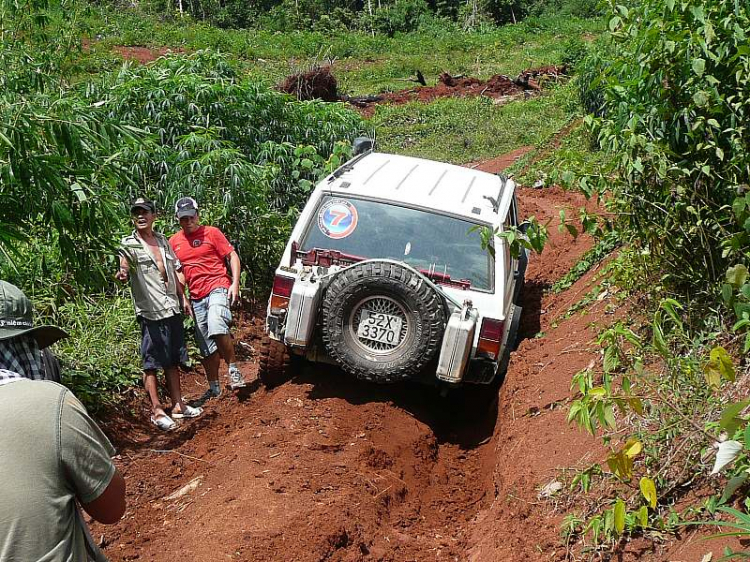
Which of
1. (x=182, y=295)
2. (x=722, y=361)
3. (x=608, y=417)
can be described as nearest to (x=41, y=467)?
(x=608, y=417)

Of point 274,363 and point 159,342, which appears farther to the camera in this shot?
point 274,363

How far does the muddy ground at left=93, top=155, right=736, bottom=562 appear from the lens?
4668 mm

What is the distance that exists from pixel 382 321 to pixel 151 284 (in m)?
1.86

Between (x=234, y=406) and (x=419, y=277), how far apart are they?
2.10m

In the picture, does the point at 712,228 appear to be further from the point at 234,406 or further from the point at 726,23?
the point at 234,406

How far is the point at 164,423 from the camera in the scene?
6617 mm

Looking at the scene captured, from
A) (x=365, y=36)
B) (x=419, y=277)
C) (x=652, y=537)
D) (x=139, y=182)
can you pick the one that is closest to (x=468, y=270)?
(x=419, y=277)

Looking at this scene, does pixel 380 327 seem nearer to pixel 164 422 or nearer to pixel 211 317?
pixel 211 317

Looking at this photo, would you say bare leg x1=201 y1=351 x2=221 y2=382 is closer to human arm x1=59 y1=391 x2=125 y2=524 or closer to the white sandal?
the white sandal

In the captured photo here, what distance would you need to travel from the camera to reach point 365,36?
44375 mm

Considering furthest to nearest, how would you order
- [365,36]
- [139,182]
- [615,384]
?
[365,36] < [139,182] < [615,384]

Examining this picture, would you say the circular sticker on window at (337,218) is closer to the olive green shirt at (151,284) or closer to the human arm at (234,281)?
the human arm at (234,281)

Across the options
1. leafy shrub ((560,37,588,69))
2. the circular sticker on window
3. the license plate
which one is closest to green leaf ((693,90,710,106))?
the license plate

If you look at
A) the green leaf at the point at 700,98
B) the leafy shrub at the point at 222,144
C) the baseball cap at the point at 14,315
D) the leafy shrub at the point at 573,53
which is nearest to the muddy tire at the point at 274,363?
the leafy shrub at the point at 222,144
